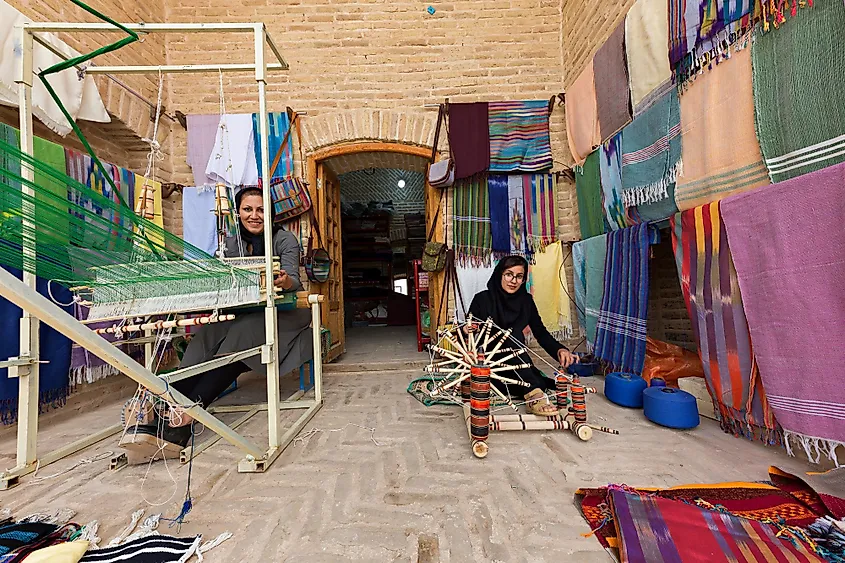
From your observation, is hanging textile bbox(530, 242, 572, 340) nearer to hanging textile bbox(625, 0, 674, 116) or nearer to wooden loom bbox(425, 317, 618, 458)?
hanging textile bbox(625, 0, 674, 116)

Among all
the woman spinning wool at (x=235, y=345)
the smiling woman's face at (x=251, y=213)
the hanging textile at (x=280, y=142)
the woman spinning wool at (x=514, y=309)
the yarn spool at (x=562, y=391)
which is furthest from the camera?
the hanging textile at (x=280, y=142)

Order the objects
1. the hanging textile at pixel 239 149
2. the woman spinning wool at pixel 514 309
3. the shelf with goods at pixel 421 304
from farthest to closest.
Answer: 1. the shelf with goods at pixel 421 304
2. the hanging textile at pixel 239 149
3. the woman spinning wool at pixel 514 309

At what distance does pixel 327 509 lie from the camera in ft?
4.97

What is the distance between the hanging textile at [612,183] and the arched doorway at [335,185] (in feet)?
5.90

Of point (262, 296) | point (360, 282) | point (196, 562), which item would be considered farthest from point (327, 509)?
point (360, 282)

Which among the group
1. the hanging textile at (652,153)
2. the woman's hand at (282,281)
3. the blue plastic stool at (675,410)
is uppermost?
the hanging textile at (652,153)

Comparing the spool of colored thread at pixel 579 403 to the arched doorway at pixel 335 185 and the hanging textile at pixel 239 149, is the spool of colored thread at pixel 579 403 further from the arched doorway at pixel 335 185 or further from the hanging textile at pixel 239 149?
the hanging textile at pixel 239 149

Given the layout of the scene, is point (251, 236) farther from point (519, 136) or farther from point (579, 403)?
point (519, 136)

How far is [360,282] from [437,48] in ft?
20.3

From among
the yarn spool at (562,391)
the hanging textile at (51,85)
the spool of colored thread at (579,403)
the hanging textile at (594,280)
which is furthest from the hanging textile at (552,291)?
the hanging textile at (51,85)

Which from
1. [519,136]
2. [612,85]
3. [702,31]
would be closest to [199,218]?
[519,136]

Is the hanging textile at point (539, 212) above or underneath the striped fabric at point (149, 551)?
above

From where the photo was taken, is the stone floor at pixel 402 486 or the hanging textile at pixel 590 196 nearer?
the stone floor at pixel 402 486

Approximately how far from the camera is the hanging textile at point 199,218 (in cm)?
410
